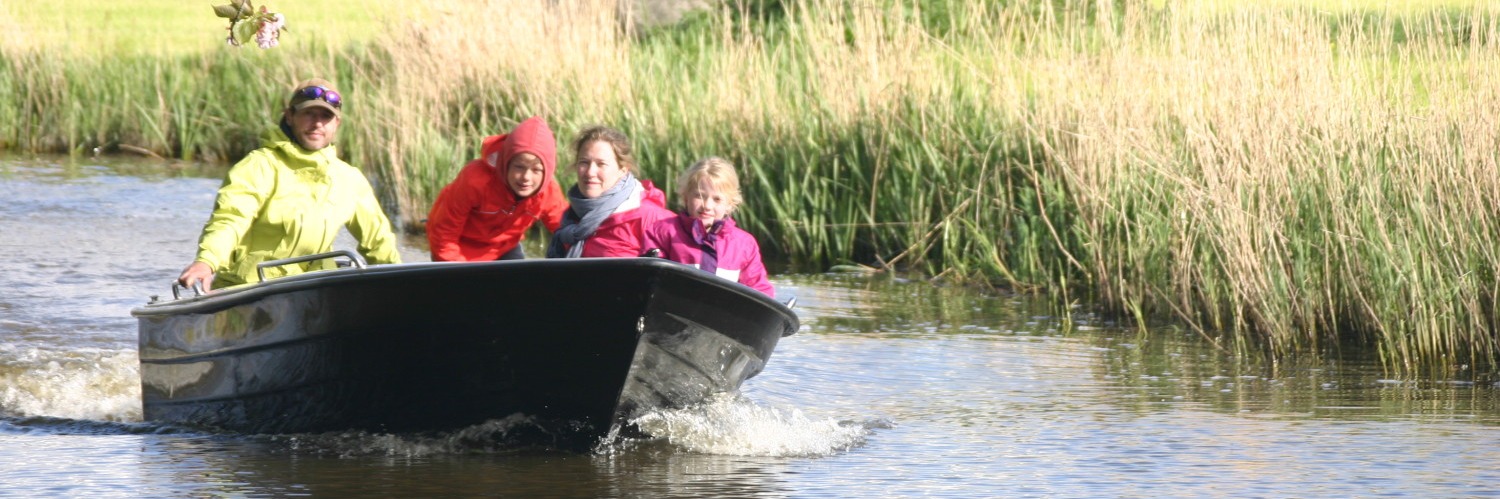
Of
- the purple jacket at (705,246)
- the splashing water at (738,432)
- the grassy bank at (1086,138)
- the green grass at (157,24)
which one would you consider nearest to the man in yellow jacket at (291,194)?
the purple jacket at (705,246)

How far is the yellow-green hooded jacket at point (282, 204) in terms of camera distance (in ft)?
21.1

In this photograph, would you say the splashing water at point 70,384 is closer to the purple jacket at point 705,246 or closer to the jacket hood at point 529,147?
the jacket hood at point 529,147

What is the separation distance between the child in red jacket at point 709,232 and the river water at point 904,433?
0.42 metres

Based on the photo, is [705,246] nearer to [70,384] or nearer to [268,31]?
[268,31]

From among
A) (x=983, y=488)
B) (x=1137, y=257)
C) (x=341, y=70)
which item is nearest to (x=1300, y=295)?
(x=1137, y=257)

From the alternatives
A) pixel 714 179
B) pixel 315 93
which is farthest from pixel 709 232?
pixel 315 93

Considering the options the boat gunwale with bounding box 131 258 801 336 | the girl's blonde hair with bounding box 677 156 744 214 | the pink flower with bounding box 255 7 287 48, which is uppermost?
the pink flower with bounding box 255 7 287 48

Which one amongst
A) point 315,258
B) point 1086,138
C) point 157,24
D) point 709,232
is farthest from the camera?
point 157,24

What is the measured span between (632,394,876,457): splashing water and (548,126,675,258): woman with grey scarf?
0.62 meters

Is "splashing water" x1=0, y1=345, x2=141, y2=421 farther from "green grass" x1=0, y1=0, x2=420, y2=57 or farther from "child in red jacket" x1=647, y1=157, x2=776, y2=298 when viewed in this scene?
"green grass" x1=0, y1=0, x2=420, y2=57

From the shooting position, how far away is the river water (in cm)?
552

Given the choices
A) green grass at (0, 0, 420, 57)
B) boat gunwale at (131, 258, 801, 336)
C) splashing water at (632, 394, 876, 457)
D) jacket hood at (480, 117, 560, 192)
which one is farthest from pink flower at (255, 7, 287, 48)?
green grass at (0, 0, 420, 57)

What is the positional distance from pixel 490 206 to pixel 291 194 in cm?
68

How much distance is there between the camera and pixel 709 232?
20.7 ft
